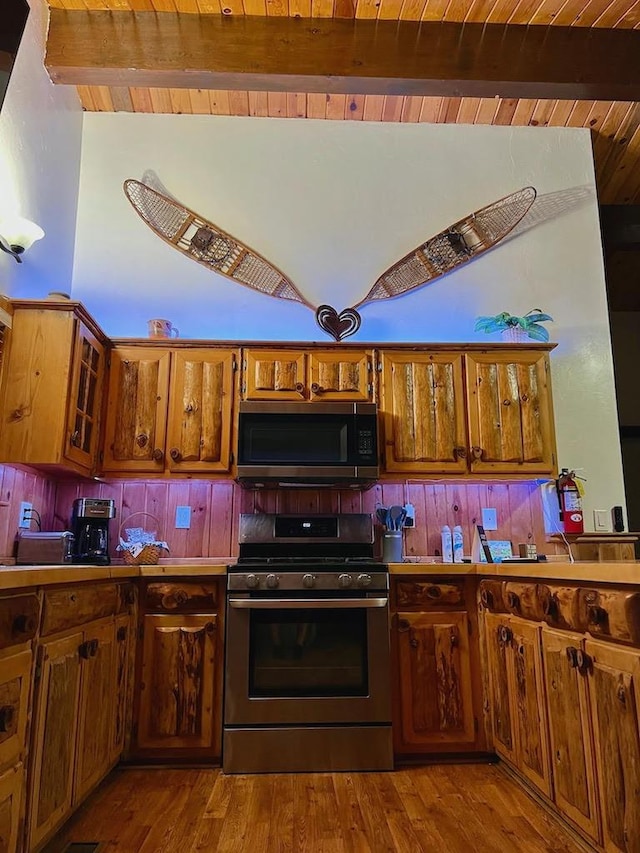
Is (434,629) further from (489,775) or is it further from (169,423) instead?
(169,423)

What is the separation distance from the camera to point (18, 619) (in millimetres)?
1465

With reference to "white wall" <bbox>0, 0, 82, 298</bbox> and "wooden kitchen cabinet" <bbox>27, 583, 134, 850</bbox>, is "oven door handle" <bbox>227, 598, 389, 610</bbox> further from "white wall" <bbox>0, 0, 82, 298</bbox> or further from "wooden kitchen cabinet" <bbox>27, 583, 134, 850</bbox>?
"white wall" <bbox>0, 0, 82, 298</bbox>

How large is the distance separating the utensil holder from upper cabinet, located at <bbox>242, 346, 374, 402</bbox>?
0.71m

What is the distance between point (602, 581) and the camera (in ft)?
5.15

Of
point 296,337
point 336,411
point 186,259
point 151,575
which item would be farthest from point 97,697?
point 186,259

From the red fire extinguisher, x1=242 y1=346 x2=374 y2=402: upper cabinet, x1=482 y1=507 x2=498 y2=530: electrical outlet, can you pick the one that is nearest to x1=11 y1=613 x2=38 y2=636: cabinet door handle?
x1=242 y1=346 x2=374 y2=402: upper cabinet

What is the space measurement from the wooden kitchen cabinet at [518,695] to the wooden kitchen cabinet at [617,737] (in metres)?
0.38

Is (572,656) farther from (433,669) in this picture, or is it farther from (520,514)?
(520,514)

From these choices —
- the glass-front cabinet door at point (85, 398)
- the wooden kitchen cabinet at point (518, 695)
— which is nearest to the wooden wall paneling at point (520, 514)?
the wooden kitchen cabinet at point (518, 695)

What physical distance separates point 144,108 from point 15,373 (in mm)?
2074

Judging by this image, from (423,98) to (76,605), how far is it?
350 centimetres

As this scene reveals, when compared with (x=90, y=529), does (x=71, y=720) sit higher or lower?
lower

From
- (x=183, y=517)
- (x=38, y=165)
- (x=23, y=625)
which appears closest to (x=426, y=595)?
(x=183, y=517)

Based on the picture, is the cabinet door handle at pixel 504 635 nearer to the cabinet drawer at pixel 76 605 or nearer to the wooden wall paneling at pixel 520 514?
the wooden wall paneling at pixel 520 514
